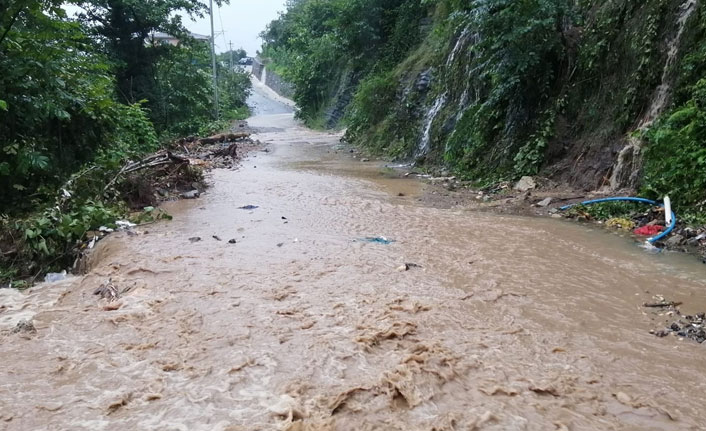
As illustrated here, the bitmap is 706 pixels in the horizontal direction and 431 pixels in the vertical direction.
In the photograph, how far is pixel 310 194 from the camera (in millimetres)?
10375

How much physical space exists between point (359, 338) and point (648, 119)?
6441 millimetres

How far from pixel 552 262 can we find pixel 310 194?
5.63 m

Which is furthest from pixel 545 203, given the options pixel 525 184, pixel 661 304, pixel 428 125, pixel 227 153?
pixel 227 153

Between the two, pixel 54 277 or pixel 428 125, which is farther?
pixel 428 125

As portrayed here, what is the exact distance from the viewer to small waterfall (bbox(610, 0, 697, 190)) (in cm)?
768

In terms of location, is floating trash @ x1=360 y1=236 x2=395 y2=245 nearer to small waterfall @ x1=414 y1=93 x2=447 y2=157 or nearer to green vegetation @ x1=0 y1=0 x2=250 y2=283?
green vegetation @ x1=0 y1=0 x2=250 y2=283

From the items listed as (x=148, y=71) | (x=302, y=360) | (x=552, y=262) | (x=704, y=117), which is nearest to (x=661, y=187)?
(x=704, y=117)

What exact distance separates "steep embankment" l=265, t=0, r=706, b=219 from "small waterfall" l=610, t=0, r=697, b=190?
20 mm

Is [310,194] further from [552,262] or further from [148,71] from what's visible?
[148,71]

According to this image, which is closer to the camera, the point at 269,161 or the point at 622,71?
the point at 622,71

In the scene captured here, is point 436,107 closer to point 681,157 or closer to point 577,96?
point 577,96

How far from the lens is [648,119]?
→ 312 inches

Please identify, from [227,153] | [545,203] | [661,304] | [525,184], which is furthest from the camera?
[227,153]

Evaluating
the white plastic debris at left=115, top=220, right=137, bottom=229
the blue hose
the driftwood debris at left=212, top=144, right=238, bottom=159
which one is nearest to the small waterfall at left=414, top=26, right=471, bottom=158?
the driftwood debris at left=212, top=144, right=238, bottom=159
